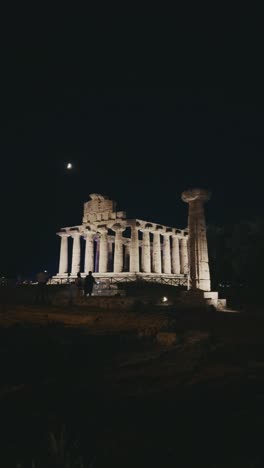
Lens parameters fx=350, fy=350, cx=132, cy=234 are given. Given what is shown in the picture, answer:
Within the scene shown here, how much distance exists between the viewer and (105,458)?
4766 mm

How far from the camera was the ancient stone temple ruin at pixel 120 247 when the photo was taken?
4603 centimetres

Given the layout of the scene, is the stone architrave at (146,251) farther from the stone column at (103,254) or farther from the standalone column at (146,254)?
the stone column at (103,254)

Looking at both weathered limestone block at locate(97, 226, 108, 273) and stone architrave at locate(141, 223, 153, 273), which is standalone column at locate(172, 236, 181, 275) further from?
weathered limestone block at locate(97, 226, 108, 273)

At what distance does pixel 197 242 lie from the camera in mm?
23391

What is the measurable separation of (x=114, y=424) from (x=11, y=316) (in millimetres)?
11075

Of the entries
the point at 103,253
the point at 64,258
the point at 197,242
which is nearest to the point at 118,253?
the point at 103,253

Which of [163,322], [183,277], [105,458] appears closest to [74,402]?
[105,458]

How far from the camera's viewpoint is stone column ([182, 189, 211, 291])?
23109 mm

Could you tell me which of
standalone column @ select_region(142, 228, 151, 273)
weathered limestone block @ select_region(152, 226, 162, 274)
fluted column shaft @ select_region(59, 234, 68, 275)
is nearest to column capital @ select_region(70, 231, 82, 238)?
fluted column shaft @ select_region(59, 234, 68, 275)

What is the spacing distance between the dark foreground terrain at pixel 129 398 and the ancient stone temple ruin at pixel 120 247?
32.6 m

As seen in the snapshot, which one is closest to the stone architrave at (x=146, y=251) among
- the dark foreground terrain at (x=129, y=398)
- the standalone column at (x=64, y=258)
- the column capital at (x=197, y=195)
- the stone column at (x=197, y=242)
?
the standalone column at (x=64, y=258)

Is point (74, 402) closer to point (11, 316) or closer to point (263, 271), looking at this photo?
point (11, 316)

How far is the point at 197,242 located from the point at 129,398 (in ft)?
56.6

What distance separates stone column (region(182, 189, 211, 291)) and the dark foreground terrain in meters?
9.97
